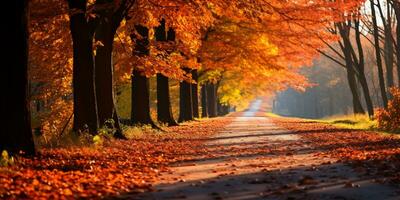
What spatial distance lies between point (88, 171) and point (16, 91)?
2.17 meters

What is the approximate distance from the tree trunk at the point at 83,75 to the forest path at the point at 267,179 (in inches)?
160

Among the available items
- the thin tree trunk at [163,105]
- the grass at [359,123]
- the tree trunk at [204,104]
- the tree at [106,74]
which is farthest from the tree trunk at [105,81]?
the tree trunk at [204,104]

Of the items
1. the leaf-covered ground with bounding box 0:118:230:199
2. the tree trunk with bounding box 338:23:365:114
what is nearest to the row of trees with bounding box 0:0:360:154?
the leaf-covered ground with bounding box 0:118:230:199

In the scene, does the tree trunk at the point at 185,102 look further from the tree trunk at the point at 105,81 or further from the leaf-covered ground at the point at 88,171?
the leaf-covered ground at the point at 88,171

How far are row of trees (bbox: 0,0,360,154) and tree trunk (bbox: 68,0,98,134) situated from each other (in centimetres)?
3

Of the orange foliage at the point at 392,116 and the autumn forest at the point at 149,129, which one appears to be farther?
the orange foliage at the point at 392,116

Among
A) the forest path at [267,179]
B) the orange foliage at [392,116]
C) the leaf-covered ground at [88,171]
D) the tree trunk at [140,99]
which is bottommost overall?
the forest path at [267,179]

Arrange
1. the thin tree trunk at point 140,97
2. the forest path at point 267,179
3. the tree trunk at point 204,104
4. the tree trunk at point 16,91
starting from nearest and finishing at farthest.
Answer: the forest path at point 267,179 < the tree trunk at point 16,91 < the thin tree trunk at point 140,97 < the tree trunk at point 204,104

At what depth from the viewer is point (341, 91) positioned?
103 meters

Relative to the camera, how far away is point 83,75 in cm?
1595

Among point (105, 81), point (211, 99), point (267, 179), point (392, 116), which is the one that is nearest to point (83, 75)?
point (105, 81)

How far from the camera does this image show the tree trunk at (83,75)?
52.1 ft

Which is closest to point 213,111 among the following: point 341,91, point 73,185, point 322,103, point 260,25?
point 260,25

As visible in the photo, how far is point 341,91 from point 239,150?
299ft
